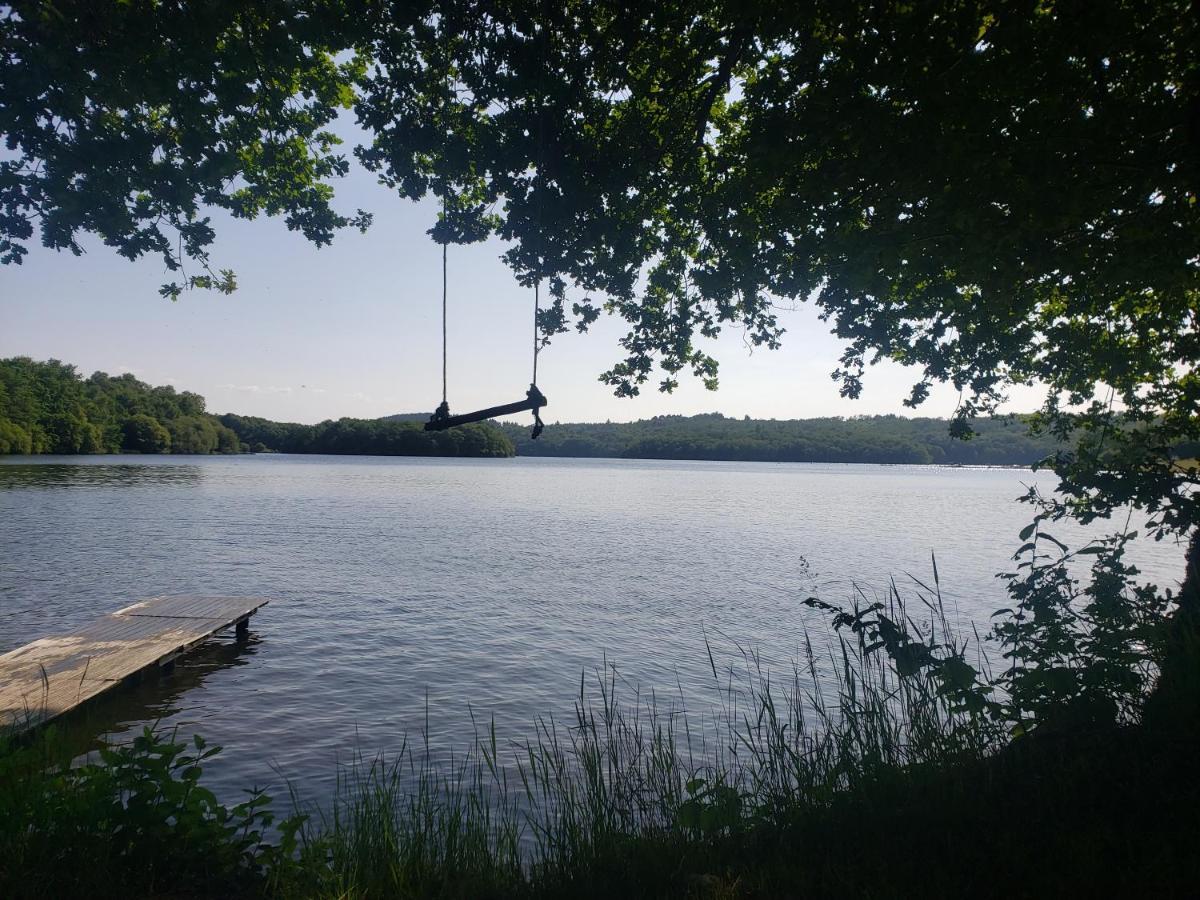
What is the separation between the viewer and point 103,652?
1220 centimetres

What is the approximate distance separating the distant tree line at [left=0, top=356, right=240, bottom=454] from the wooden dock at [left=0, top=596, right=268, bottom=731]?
133 meters

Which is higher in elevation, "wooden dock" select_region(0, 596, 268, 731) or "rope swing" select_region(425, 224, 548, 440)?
"rope swing" select_region(425, 224, 548, 440)

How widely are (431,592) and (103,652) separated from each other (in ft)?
32.8

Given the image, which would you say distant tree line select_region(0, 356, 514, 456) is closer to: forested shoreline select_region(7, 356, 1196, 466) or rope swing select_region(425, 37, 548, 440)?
forested shoreline select_region(7, 356, 1196, 466)

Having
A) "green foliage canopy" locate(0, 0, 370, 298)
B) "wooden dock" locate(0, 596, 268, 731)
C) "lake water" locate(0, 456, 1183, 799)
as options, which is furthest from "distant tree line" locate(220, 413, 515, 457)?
"green foliage canopy" locate(0, 0, 370, 298)

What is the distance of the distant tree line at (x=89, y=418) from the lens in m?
126

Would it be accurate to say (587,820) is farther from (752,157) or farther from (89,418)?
(89,418)

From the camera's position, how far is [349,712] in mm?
11336

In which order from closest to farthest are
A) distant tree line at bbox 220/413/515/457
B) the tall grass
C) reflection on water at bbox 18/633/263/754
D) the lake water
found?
the tall grass < reflection on water at bbox 18/633/263/754 < the lake water < distant tree line at bbox 220/413/515/457

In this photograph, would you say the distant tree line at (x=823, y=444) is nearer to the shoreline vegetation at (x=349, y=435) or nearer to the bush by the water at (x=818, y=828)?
the shoreline vegetation at (x=349, y=435)

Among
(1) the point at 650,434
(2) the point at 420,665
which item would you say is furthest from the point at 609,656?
(1) the point at 650,434

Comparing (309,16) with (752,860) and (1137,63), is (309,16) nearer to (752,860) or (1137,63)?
(1137,63)

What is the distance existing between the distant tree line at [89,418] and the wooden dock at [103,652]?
438 feet

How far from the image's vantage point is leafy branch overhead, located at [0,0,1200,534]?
5914 millimetres
